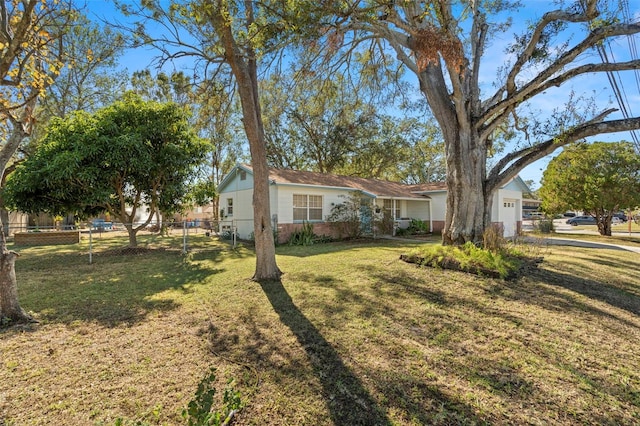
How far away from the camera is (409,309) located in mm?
5312

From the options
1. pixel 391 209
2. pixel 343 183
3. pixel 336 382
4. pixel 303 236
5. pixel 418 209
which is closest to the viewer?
pixel 336 382

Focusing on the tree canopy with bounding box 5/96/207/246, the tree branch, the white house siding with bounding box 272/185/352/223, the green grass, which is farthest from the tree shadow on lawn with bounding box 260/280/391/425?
the white house siding with bounding box 272/185/352/223

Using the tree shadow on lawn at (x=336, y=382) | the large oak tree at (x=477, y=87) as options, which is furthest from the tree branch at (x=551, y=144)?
the tree shadow on lawn at (x=336, y=382)

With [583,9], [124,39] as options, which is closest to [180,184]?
[124,39]

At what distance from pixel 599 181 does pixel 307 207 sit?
59.7 ft

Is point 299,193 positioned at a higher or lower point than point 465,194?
higher

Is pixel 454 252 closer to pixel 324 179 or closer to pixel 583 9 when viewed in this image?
pixel 583 9

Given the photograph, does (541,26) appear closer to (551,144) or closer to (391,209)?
(551,144)

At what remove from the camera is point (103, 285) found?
24.1 ft

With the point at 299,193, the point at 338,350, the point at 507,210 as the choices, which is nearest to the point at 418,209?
the point at 507,210

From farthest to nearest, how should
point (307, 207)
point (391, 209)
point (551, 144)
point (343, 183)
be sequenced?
point (391, 209)
point (343, 183)
point (307, 207)
point (551, 144)

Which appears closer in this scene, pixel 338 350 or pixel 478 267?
pixel 338 350

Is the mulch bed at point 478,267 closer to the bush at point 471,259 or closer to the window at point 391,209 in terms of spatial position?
the bush at point 471,259

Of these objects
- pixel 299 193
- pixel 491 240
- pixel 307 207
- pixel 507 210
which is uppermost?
pixel 299 193
